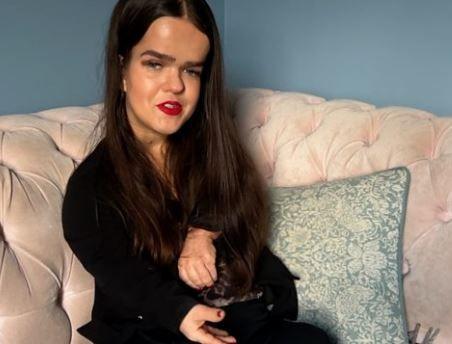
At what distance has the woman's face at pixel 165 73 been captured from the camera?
960 mm

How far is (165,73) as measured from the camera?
98 centimetres

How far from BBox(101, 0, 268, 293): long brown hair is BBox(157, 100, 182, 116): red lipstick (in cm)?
10

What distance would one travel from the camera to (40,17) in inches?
49.1

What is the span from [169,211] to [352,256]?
0.37 m

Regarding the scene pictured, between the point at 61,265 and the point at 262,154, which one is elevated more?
the point at 262,154

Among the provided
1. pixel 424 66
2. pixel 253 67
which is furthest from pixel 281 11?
pixel 424 66

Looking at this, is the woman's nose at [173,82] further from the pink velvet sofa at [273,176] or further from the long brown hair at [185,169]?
the pink velvet sofa at [273,176]

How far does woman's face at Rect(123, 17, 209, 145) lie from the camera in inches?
37.8

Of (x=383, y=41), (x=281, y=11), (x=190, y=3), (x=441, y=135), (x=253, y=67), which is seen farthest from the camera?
(x=253, y=67)

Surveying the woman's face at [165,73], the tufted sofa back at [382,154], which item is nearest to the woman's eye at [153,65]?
the woman's face at [165,73]

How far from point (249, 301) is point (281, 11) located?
99 centimetres

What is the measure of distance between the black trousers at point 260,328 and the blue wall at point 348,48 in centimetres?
69

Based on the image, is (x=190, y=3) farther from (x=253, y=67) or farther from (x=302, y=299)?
(x=253, y=67)

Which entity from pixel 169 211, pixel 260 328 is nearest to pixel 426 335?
pixel 260 328
